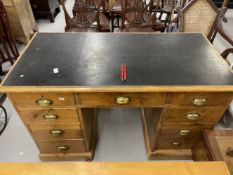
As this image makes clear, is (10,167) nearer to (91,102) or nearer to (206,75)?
(91,102)

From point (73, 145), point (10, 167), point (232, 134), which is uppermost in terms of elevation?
point (10, 167)

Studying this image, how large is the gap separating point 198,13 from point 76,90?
1.59m

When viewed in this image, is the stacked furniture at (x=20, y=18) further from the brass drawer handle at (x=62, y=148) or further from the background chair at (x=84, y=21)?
the brass drawer handle at (x=62, y=148)

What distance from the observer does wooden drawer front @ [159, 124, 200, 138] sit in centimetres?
128

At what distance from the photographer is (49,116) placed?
1135 millimetres

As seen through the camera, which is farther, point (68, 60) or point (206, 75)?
point (68, 60)

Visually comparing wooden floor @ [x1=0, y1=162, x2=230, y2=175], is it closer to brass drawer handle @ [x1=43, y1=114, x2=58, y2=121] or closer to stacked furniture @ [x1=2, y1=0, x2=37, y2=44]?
brass drawer handle @ [x1=43, y1=114, x2=58, y2=121]

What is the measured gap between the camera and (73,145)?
139cm

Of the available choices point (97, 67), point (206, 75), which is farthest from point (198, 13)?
point (97, 67)

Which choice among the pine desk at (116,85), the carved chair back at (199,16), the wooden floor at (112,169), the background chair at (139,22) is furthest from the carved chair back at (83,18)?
the wooden floor at (112,169)

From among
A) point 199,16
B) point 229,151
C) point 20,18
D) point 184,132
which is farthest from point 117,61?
point 20,18

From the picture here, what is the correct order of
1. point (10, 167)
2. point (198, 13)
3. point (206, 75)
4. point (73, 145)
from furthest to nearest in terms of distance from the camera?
1. point (198, 13)
2. point (73, 145)
3. point (206, 75)
4. point (10, 167)

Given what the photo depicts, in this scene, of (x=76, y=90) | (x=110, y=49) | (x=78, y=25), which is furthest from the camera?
(x=78, y=25)

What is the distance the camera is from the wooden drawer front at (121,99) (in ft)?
3.38
